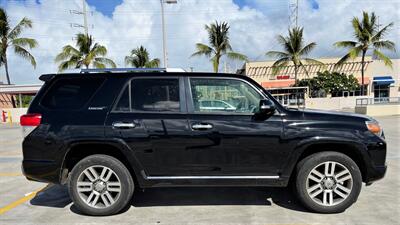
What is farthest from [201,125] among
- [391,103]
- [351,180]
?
[391,103]

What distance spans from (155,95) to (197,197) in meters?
1.79

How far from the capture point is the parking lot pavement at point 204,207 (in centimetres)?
411

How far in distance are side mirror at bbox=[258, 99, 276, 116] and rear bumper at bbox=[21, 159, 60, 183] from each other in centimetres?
274

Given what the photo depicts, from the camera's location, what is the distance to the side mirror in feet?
13.1

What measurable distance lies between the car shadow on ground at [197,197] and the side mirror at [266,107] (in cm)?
143

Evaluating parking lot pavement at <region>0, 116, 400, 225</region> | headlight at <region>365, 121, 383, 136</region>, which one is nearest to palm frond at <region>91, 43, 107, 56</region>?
parking lot pavement at <region>0, 116, 400, 225</region>

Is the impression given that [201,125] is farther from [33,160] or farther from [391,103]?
[391,103]

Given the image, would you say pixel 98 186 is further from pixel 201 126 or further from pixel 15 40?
pixel 15 40

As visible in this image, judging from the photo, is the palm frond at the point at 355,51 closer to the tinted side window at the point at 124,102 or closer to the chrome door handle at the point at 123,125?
the tinted side window at the point at 124,102

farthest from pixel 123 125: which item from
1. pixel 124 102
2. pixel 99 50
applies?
pixel 99 50

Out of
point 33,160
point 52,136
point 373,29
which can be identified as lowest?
point 33,160

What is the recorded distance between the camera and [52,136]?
4.14 metres

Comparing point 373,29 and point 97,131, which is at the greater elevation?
point 373,29

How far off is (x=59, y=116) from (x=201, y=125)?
1855 millimetres
